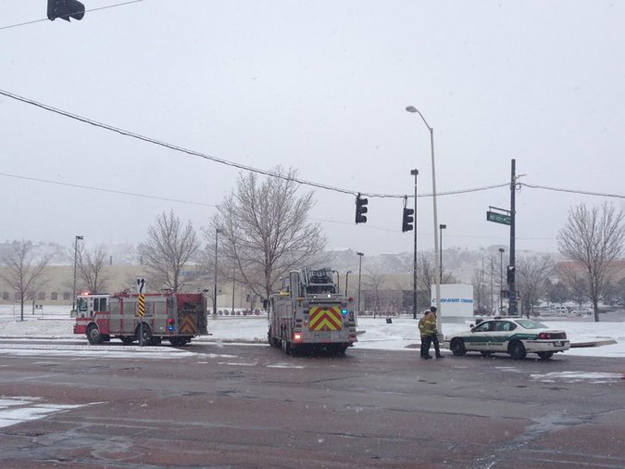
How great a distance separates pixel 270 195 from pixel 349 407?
31.0 meters

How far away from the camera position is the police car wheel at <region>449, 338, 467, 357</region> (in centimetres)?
2552

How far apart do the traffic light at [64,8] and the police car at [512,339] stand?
55.4 feet

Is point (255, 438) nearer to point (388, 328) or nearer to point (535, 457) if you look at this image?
point (535, 457)

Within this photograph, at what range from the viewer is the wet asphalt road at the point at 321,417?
8.70 m

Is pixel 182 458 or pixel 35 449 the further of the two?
pixel 35 449

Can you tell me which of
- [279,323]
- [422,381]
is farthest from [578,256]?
[422,381]

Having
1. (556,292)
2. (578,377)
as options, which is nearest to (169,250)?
(578,377)

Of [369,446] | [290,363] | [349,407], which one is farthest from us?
[290,363]

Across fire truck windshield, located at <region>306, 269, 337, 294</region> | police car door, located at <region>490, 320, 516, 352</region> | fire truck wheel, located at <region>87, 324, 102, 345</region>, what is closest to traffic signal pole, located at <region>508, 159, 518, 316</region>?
police car door, located at <region>490, 320, 516, 352</region>

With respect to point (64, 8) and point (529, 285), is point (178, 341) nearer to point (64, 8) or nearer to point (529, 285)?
point (64, 8)

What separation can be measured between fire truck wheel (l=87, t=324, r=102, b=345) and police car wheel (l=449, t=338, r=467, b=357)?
56.3 feet

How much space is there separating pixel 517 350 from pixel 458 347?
2558 mm

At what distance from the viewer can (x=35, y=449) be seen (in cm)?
934

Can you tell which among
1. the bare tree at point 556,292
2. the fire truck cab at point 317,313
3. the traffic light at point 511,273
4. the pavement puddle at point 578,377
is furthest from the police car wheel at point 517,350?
the bare tree at point 556,292
